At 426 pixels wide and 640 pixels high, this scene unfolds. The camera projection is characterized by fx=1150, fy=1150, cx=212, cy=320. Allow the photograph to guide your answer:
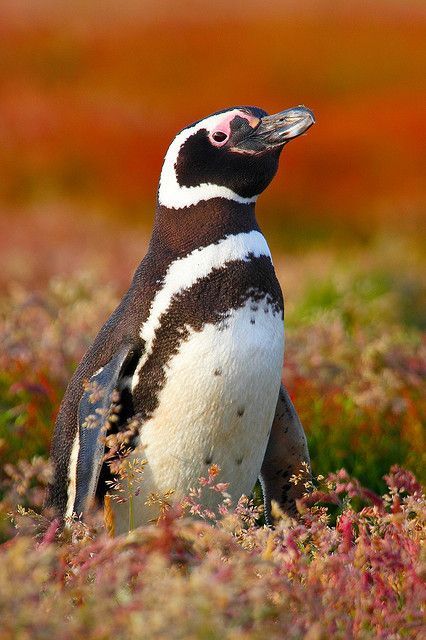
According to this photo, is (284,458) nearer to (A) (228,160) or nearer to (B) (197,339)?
(B) (197,339)

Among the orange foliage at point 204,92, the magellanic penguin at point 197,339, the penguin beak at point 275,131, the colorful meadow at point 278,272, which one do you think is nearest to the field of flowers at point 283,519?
the colorful meadow at point 278,272

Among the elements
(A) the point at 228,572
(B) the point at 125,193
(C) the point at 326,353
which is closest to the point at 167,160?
(A) the point at 228,572

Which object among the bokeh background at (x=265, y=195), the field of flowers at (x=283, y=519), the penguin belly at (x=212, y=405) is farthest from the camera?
the bokeh background at (x=265, y=195)

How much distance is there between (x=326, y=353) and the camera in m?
6.12

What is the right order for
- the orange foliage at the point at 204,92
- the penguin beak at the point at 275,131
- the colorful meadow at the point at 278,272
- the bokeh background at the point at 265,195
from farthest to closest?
the orange foliage at the point at 204,92 → the bokeh background at the point at 265,195 → the penguin beak at the point at 275,131 → the colorful meadow at the point at 278,272

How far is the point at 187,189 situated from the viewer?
3750 mm

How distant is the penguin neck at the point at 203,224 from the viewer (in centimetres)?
367

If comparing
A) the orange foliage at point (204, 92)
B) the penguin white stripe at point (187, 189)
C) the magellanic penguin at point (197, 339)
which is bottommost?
the orange foliage at point (204, 92)

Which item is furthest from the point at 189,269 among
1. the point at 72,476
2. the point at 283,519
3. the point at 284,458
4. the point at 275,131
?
the point at 283,519

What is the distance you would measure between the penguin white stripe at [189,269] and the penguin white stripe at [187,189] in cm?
16

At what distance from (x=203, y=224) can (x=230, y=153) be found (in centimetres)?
25

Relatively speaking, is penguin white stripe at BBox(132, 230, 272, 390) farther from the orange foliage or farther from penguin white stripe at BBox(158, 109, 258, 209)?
the orange foliage

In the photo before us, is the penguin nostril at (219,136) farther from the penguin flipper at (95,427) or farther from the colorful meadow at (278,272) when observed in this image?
the colorful meadow at (278,272)

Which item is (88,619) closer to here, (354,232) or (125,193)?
(354,232)
